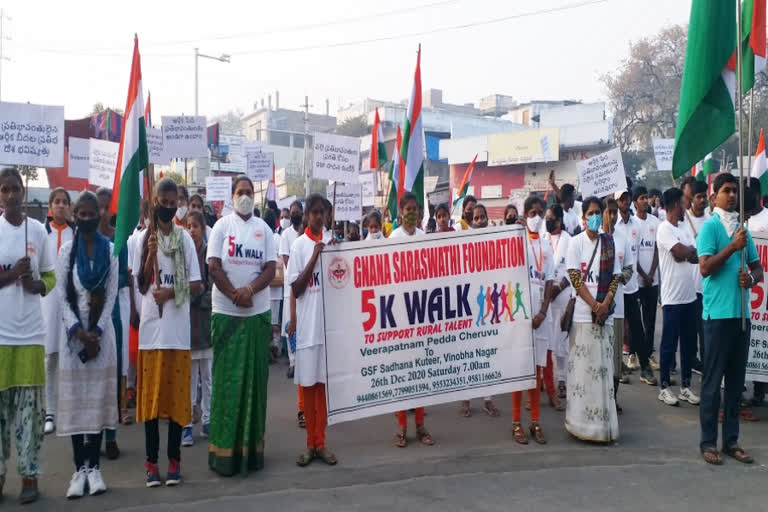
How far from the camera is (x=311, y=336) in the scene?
5.18 m

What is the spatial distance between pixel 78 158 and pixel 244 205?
24.4 ft

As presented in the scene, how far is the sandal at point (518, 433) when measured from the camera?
562 centimetres

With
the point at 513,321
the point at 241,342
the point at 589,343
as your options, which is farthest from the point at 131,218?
the point at 589,343

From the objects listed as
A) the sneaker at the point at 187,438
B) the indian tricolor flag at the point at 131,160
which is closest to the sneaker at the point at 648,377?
the sneaker at the point at 187,438

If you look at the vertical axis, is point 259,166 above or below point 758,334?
above

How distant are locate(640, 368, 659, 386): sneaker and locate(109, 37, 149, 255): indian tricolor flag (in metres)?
5.94

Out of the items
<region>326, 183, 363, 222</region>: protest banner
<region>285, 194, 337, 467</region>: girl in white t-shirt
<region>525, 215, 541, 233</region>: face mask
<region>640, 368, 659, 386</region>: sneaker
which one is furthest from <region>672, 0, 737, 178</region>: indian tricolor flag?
<region>326, 183, 363, 222</region>: protest banner

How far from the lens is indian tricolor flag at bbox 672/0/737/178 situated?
4.99 m

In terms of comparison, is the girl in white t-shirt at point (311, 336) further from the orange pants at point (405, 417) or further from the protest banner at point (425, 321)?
the orange pants at point (405, 417)

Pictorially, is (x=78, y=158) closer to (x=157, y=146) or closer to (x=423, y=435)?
(x=157, y=146)

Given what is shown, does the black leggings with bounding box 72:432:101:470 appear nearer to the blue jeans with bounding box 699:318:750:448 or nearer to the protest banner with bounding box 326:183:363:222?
the blue jeans with bounding box 699:318:750:448

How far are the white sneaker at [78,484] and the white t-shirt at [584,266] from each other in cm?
403

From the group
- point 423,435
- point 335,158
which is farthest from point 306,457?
point 335,158

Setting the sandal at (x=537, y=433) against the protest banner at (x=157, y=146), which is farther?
the protest banner at (x=157, y=146)
